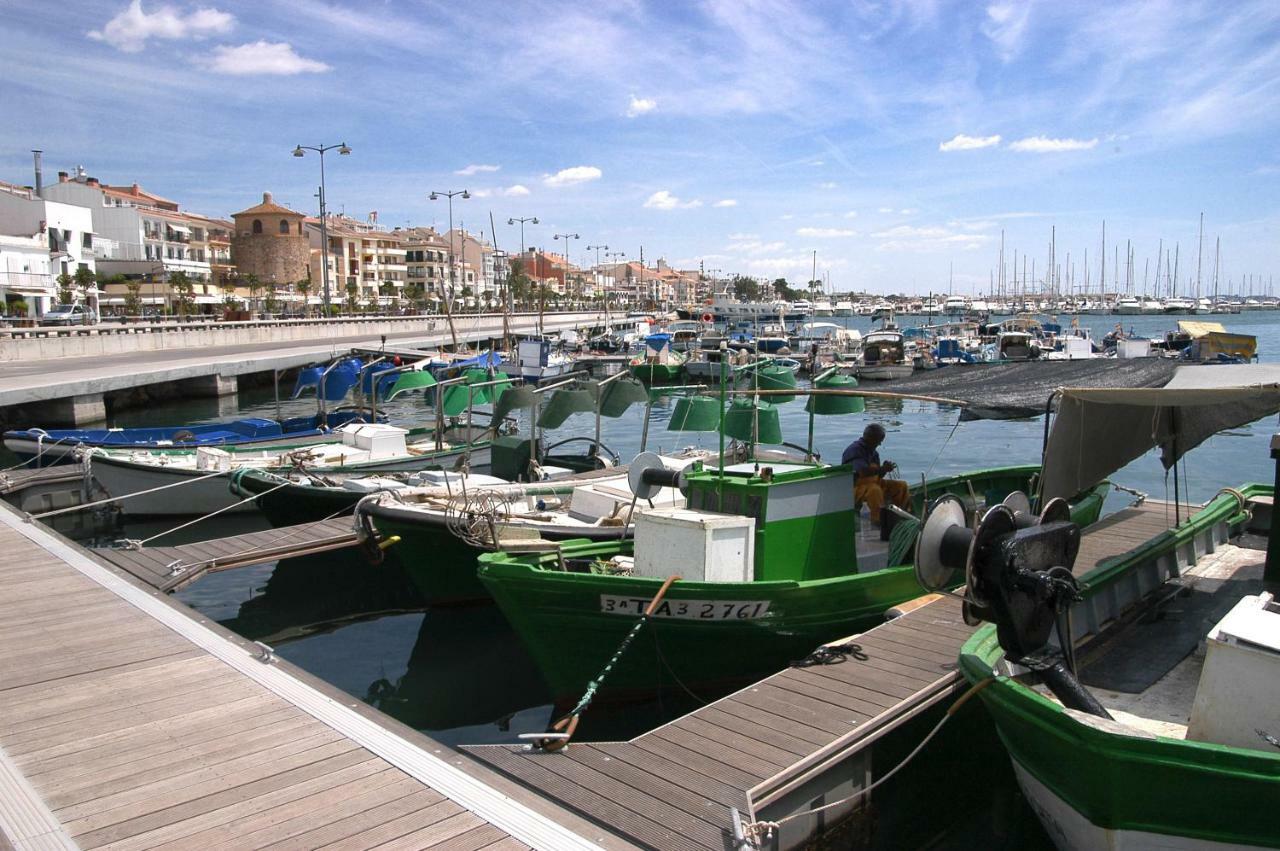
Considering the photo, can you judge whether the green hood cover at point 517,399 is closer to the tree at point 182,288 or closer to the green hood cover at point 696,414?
the green hood cover at point 696,414

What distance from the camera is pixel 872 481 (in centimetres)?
1202

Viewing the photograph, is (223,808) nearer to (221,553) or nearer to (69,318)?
(221,553)

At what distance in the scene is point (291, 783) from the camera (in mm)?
6113

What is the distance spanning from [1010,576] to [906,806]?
3.62 m

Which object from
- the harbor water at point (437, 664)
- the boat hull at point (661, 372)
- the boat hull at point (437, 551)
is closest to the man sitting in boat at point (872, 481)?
the harbor water at point (437, 664)

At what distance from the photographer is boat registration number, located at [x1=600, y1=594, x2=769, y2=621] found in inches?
361

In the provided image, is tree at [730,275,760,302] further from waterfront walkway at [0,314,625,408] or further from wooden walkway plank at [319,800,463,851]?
wooden walkway plank at [319,800,463,851]

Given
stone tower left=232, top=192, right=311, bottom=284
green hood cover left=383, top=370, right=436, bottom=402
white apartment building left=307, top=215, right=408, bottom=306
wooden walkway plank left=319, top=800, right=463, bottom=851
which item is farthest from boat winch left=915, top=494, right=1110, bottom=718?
stone tower left=232, top=192, right=311, bottom=284

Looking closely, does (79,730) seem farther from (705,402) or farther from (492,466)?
(492,466)

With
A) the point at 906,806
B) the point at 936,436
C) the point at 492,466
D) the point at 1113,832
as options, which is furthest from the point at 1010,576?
the point at 936,436

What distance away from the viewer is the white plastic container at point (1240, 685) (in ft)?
17.7

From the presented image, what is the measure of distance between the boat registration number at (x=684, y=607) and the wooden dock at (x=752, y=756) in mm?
1083

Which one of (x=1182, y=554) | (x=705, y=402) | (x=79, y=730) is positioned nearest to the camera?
(x=79, y=730)

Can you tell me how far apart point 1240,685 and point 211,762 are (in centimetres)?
659
